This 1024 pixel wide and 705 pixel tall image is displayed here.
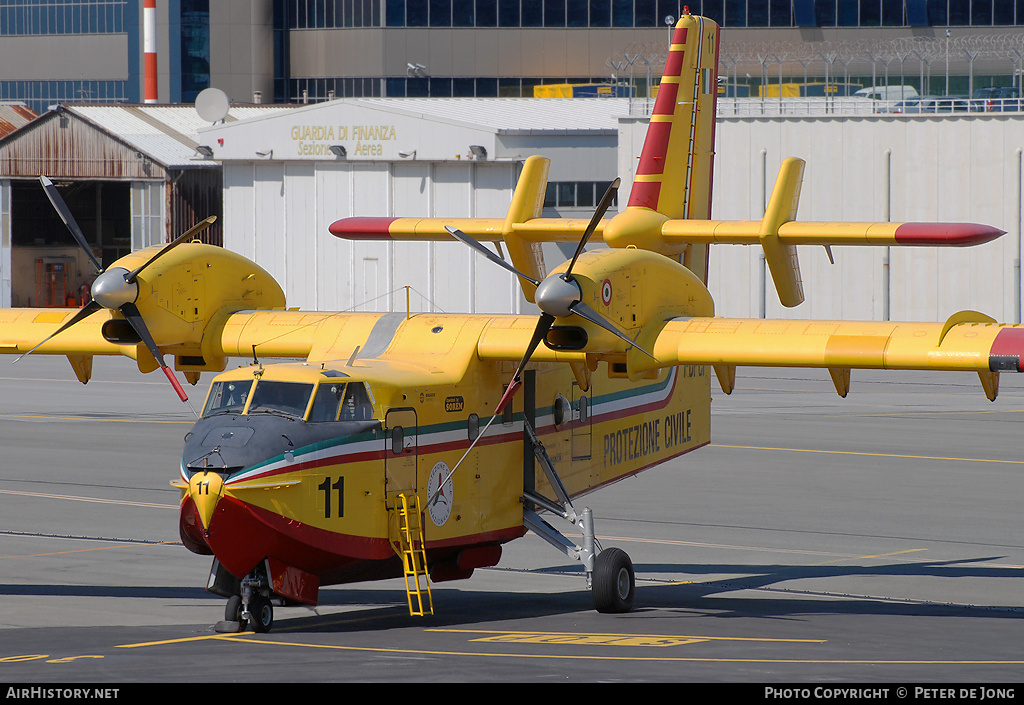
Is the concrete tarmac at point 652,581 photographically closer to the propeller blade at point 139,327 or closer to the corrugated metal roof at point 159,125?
the propeller blade at point 139,327

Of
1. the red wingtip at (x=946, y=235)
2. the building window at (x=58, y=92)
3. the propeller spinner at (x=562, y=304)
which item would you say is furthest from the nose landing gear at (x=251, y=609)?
the building window at (x=58, y=92)

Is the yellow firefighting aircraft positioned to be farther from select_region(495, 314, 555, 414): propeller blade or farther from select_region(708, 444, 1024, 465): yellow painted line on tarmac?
select_region(708, 444, 1024, 465): yellow painted line on tarmac

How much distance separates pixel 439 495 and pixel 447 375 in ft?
4.31

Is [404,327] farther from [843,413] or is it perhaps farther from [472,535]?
[843,413]

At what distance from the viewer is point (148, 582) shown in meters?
17.3

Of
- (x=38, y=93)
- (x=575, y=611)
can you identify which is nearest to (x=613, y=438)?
(x=575, y=611)

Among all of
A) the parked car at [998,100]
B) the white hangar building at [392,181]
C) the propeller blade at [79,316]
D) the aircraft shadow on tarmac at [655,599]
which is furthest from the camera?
the white hangar building at [392,181]

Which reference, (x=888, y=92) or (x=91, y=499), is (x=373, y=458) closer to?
(x=91, y=499)

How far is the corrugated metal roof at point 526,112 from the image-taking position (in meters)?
57.4

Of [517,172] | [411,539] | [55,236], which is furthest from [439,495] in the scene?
[55,236]

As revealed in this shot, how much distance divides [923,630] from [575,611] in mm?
3788

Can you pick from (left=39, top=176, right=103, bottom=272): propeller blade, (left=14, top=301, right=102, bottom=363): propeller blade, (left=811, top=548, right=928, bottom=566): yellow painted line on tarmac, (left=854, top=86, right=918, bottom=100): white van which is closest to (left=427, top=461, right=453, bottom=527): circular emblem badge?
(left=14, top=301, right=102, bottom=363): propeller blade

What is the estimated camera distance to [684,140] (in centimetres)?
2067

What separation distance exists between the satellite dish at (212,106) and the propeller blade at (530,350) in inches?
1960
